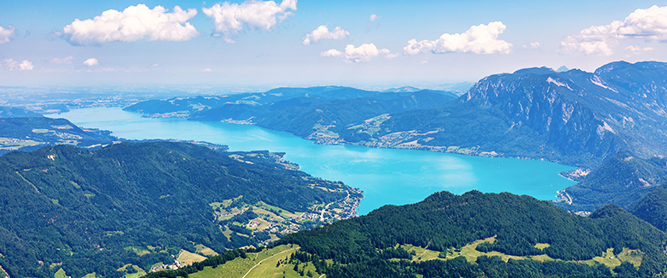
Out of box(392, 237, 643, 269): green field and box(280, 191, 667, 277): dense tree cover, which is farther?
box(392, 237, 643, 269): green field

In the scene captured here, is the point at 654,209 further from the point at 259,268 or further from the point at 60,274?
the point at 60,274

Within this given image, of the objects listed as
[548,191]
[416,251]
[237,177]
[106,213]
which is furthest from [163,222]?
[548,191]

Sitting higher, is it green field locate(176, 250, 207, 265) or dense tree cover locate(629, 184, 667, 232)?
dense tree cover locate(629, 184, 667, 232)

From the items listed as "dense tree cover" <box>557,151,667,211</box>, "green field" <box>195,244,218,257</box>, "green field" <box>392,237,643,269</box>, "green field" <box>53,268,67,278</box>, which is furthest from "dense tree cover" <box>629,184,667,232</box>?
"green field" <box>53,268,67,278</box>

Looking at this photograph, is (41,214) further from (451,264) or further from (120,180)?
(451,264)

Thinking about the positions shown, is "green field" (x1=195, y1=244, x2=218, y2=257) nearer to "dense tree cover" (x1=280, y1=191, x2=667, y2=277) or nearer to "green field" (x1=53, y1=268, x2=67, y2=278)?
"green field" (x1=53, y1=268, x2=67, y2=278)

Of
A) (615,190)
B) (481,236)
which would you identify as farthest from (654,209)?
(481,236)

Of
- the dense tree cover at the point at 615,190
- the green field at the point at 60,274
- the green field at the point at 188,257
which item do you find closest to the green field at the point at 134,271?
the green field at the point at 188,257

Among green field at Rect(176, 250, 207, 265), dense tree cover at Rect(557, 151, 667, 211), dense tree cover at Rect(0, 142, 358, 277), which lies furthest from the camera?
dense tree cover at Rect(557, 151, 667, 211)

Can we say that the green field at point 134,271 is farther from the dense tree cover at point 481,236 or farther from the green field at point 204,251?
the dense tree cover at point 481,236
